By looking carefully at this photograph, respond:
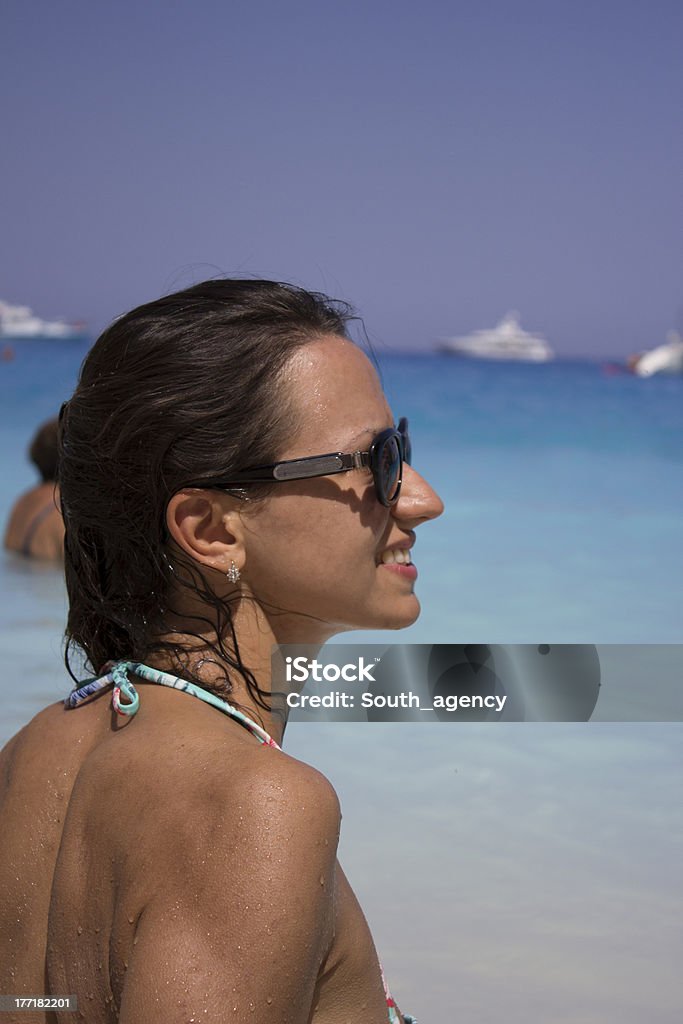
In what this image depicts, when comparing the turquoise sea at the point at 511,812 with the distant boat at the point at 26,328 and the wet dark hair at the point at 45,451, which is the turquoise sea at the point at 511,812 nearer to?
the wet dark hair at the point at 45,451

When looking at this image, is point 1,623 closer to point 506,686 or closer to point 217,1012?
point 506,686

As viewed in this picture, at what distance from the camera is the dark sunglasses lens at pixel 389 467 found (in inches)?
59.1

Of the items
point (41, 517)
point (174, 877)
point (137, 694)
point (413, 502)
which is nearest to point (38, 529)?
point (41, 517)

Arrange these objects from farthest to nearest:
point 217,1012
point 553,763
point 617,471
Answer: point 617,471 < point 553,763 < point 217,1012

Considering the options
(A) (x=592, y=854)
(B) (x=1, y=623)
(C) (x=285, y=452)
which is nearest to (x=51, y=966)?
(C) (x=285, y=452)

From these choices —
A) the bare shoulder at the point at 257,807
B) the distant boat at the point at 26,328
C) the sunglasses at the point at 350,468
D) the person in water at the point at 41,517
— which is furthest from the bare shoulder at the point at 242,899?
the distant boat at the point at 26,328

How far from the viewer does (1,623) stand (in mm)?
6039

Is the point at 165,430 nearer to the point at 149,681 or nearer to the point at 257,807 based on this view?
the point at 149,681

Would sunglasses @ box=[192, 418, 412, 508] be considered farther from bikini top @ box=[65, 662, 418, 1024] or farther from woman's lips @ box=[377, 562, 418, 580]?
bikini top @ box=[65, 662, 418, 1024]

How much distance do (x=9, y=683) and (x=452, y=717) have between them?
350 cm

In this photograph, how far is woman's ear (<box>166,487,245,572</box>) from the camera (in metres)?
1.43

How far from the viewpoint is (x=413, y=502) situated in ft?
5.09

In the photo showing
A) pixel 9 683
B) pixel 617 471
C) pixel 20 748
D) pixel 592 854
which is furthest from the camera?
pixel 617 471

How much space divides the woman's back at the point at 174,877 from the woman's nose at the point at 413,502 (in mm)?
373
